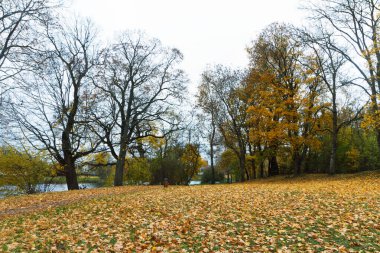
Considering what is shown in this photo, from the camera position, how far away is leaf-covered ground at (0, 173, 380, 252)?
250 inches

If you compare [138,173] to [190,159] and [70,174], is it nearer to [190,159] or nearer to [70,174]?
[190,159]

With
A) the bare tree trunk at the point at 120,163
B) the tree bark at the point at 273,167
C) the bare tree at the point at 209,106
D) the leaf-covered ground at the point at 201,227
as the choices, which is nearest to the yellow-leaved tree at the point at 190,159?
the bare tree at the point at 209,106

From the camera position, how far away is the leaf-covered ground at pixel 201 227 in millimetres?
6352

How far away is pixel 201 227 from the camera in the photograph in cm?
790

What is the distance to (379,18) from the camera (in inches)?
782

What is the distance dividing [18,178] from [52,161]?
2639 mm

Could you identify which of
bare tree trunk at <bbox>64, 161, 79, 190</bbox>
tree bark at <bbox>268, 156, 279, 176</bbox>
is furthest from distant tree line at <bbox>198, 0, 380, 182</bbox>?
bare tree trunk at <bbox>64, 161, 79, 190</bbox>

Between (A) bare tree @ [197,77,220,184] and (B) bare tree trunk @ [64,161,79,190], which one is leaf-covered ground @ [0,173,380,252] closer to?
(B) bare tree trunk @ [64,161,79,190]

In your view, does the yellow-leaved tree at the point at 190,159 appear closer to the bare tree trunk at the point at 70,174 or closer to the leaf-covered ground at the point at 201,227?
the bare tree trunk at the point at 70,174

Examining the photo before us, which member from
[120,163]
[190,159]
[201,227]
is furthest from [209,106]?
[201,227]

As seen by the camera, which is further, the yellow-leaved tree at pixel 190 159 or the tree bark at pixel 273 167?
the yellow-leaved tree at pixel 190 159

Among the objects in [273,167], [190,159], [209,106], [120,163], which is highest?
[209,106]

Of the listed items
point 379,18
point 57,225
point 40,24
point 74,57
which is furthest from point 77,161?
point 379,18

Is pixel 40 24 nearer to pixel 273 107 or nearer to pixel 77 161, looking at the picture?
pixel 77 161
